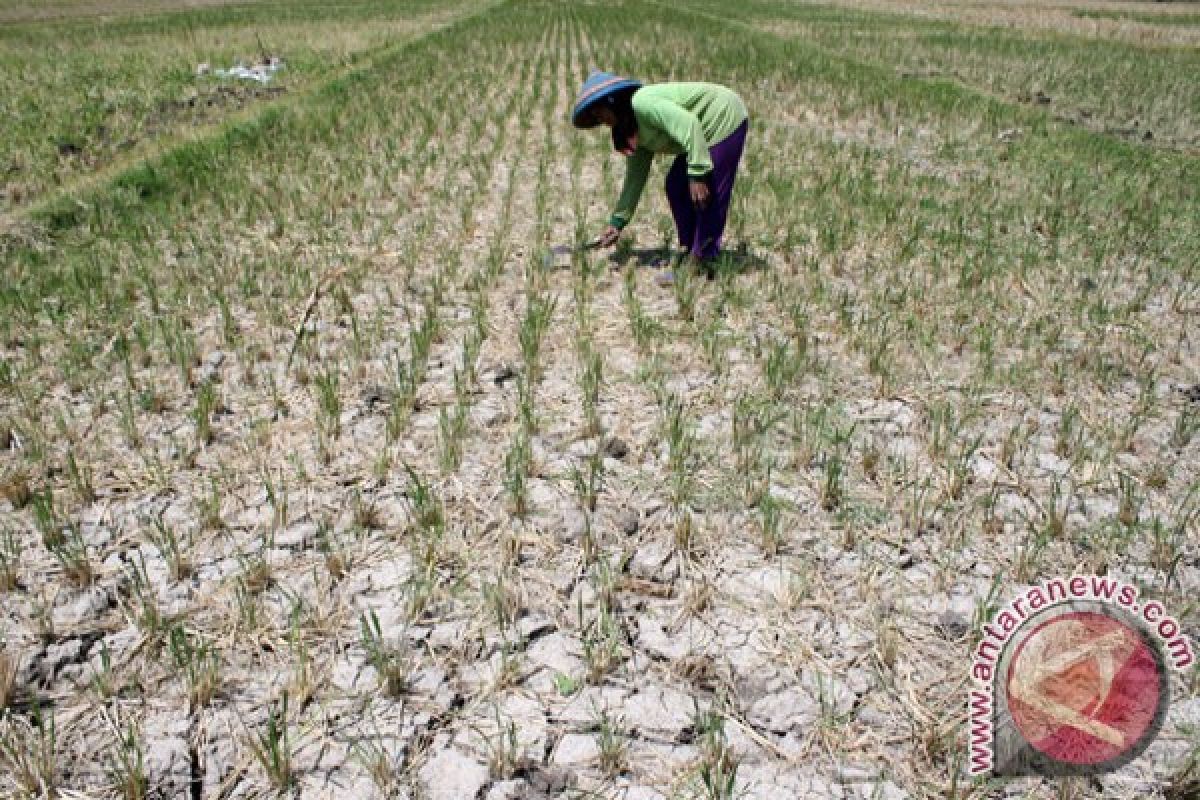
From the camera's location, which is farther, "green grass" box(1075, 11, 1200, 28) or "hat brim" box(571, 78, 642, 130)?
"green grass" box(1075, 11, 1200, 28)

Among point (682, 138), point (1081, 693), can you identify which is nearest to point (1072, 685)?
point (1081, 693)

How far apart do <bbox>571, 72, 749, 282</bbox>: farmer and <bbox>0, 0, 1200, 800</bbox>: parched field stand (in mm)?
362

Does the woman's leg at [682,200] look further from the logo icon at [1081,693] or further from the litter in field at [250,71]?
the litter in field at [250,71]

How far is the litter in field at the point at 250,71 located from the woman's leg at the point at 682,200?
9.66 metres

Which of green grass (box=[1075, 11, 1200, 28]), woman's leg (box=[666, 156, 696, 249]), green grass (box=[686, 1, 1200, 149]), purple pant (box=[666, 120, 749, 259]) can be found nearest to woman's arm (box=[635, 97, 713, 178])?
purple pant (box=[666, 120, 749, 259])

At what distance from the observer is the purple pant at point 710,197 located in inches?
159

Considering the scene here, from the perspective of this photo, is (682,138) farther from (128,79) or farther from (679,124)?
(128,79)

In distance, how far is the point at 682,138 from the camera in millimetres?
3654

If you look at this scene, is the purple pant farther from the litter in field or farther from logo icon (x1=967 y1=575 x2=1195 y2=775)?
the litter in field

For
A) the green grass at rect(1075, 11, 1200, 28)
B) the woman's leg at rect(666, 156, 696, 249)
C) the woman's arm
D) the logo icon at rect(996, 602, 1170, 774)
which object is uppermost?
the green grass at rect(1075, 11, 1200, 28)

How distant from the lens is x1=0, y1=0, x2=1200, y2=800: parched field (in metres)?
1.78

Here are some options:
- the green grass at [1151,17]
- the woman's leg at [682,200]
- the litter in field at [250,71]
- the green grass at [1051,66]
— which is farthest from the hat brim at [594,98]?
the green grass at [1151,17]

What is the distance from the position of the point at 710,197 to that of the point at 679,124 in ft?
1.69

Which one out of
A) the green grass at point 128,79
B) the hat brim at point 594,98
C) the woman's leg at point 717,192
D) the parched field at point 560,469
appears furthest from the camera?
the green grass at point 128,79
